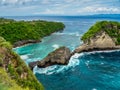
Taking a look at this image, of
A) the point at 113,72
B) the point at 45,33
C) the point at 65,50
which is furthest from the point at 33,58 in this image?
the point at 45,33

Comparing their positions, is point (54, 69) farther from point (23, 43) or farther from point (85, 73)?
point (23, 43)

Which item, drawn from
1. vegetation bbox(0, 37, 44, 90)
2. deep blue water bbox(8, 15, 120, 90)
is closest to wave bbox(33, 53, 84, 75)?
deep blue water bbox(8, 15, 120, 90)

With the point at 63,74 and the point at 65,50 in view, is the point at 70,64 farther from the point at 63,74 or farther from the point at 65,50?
the point at 63,74

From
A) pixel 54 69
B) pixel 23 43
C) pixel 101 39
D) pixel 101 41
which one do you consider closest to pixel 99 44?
pixel 101 41

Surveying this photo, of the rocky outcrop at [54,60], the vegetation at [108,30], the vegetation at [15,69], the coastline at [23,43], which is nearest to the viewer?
the vegetation at [15,69]

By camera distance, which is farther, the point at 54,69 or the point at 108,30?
the point at 108,30

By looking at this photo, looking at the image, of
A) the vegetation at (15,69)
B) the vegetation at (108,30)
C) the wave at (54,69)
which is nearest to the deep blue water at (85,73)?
the wave at (54,69)

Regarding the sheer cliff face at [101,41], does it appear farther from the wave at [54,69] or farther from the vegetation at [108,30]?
the wave at [54,69]
